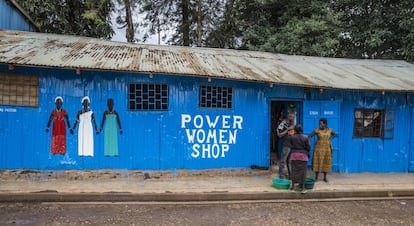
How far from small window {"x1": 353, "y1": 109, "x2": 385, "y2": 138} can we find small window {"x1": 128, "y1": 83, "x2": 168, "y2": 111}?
5.94 metres

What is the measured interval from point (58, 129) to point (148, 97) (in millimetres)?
2345

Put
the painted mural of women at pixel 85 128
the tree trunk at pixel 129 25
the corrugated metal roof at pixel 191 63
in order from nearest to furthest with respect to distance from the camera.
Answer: the corrugated metal roof at pixel 191 63, the painted mural of women at pixel 85 128, the tree trunk at pixel 129 25

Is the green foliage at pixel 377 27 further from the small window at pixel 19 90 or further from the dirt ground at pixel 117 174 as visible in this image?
the small window at pixel 19 90

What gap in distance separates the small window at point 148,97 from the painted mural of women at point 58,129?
1.67 metres

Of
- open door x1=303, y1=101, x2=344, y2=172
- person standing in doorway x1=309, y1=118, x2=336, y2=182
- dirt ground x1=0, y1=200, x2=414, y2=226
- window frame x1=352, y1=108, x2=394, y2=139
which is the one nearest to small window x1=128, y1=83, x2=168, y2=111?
dirt ground x1=0, y1=200, x2=414, y2=226

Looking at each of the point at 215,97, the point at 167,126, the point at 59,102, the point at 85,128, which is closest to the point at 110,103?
the point at 85,128

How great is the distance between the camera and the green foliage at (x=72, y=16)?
52.5 feet

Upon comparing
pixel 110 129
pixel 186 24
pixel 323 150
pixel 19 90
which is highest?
pixel 186 24

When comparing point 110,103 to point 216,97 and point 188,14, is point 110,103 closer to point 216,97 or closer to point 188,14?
point 216,97

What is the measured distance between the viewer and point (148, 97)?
884cm

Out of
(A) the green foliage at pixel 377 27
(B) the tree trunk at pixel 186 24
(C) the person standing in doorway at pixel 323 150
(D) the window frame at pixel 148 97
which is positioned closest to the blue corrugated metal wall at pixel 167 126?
(D) the window frame at pixel 148 97

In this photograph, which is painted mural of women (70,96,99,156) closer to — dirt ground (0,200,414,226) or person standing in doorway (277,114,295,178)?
dirt ground (0,200,414,226)

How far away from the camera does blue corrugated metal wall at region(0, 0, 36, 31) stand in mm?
11828

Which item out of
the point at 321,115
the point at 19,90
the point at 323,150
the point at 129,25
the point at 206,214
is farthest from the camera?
the point at 129,25
